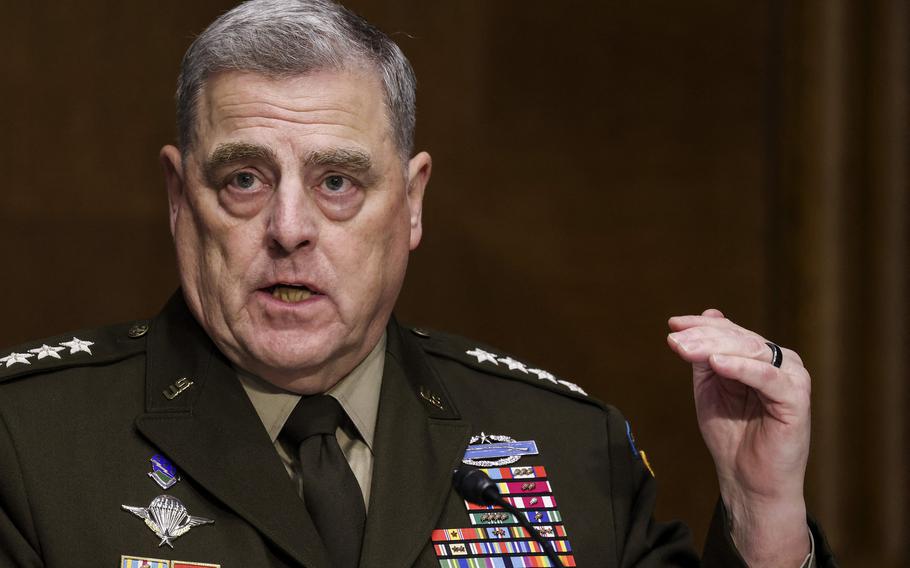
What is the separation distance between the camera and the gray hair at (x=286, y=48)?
6.43ft

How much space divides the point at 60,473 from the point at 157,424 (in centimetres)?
16

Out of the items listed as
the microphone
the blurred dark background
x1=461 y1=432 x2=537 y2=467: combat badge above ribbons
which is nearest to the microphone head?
the microphone

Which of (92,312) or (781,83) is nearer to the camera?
(92,312)

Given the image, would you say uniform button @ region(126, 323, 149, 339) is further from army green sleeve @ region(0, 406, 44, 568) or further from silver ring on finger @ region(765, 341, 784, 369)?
silver ring on finger @ region(765, 341, 784, 369)

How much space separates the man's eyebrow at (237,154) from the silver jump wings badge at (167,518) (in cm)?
50

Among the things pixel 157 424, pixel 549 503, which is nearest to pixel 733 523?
pixel 549 503

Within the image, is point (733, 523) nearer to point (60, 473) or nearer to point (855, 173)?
point (60, 473)

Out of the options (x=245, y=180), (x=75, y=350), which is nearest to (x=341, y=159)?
(x=245, y=180)

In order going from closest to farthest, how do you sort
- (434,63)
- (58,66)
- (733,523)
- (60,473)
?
(60,473) < (733,523) < (58,66) < (434,63)

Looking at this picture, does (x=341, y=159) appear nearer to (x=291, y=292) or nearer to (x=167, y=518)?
(x=291, y=292)

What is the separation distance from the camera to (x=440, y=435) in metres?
2.12

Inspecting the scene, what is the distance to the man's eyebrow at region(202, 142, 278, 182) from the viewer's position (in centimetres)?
193

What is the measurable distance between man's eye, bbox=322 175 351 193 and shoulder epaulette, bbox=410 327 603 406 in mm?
454

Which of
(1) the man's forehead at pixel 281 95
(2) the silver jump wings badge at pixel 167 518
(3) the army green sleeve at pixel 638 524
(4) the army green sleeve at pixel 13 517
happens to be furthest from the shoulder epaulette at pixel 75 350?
(3) the army green sleeve at pixel 638 524
